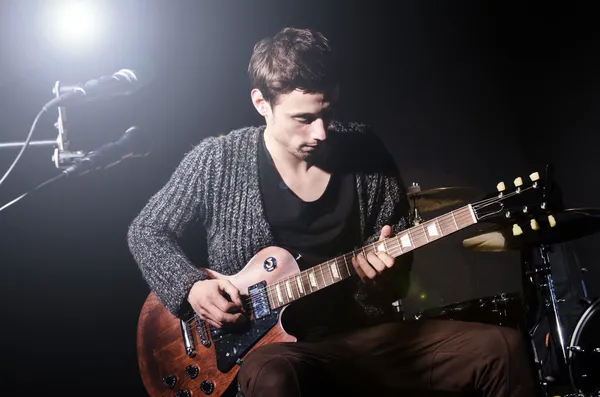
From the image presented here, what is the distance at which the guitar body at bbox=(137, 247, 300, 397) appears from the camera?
5.84ft

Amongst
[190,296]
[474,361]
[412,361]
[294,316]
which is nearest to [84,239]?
[190,296]

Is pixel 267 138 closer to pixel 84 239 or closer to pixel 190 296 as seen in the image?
pixel 190 296

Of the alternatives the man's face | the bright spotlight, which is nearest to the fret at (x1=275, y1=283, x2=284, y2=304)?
the man's face

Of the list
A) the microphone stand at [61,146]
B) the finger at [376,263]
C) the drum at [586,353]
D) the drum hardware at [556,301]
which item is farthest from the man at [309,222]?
the drum at [586,353]

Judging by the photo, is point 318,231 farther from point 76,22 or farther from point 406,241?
point 76,22

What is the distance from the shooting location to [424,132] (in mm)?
2336

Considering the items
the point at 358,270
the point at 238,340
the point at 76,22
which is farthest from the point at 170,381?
the point at 76,22

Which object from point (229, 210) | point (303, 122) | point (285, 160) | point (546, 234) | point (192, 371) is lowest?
point (192, 371)

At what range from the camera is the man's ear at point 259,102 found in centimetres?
209

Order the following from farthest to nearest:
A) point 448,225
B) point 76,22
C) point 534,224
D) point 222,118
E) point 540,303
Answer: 1. point 540,303
2. point 76,22
3. point 222,118
4. point 448,225
5. point 534,224

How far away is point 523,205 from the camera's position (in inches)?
62.0

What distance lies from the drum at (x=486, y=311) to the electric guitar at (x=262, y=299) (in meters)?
0.48

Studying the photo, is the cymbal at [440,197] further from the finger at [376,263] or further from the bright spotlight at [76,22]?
the bright spotlight at [76,22]

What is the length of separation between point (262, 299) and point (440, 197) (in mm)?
850
